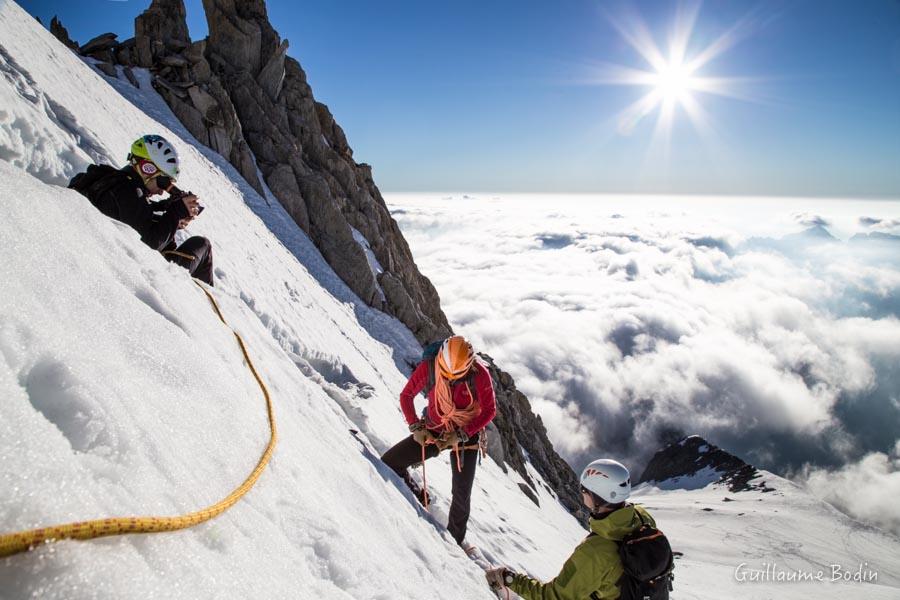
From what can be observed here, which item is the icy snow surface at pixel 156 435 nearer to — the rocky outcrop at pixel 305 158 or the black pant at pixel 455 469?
the black pant at pixel 455 469

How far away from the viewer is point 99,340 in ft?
9.51

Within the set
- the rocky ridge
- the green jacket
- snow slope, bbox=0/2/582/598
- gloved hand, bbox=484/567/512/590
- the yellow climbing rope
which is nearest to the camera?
the yellow climbing rope

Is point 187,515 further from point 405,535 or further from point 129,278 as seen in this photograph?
point 405,535

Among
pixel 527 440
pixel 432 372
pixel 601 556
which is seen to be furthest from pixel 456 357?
pixel 527 440

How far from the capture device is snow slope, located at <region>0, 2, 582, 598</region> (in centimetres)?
189

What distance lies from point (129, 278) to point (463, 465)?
5.09 metres

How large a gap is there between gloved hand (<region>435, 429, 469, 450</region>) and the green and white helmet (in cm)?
592

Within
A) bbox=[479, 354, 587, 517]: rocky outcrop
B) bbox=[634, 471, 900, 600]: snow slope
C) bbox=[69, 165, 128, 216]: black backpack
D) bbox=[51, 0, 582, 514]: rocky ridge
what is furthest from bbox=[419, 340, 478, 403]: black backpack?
bbox=[634, 471, 900, 600]: snow slope

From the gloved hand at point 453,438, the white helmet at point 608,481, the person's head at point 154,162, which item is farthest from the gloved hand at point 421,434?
the person's head at point 154,162

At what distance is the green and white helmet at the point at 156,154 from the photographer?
6.67m

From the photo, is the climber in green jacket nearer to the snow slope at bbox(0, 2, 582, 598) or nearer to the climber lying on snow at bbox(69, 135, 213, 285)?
the snow slope at bbox(0, 2, 582, 598)

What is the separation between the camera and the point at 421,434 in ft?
22.4

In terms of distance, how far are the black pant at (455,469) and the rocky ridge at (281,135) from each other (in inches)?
637

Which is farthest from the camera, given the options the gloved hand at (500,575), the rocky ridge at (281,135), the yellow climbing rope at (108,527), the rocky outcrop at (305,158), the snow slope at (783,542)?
the snow slope at (783,542)
